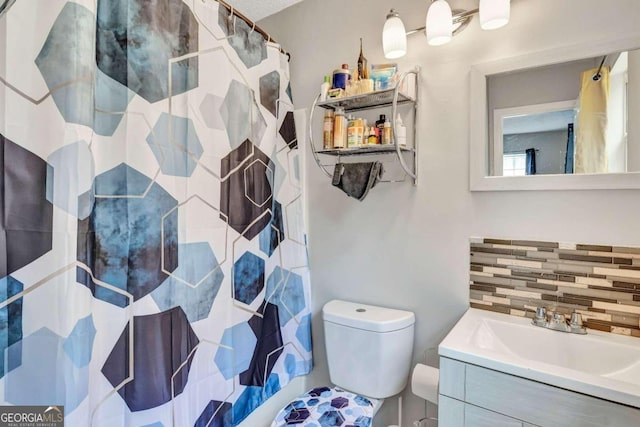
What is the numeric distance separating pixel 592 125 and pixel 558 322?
708 mm

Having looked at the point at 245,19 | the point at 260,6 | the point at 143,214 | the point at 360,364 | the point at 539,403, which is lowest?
the point at 360,364

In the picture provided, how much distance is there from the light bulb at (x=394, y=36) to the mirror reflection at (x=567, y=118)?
1.26ft

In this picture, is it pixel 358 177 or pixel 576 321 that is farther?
pixel 358 177

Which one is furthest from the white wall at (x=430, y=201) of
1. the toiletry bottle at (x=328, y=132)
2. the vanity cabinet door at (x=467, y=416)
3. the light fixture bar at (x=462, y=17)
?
the vanity cabinet door at (x=467, y=416)

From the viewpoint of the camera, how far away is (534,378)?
0.90 meters

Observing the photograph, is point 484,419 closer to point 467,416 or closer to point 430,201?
point 467,416

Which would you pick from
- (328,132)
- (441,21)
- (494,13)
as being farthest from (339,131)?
(494,13)

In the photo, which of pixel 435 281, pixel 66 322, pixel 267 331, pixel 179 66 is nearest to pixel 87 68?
pixel 179 66

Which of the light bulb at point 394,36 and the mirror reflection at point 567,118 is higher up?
the light bulb at point 394,36

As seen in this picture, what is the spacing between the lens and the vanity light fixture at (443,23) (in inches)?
47.0

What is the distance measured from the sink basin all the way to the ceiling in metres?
1.86

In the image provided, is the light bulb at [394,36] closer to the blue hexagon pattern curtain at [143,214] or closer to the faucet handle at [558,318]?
the blue hexagon pattern curtain at [143,214]

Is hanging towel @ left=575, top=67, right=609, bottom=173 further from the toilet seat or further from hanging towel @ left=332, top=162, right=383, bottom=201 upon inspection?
the toilet seat

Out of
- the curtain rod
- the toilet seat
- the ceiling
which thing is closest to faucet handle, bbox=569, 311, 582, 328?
the toilet seat
